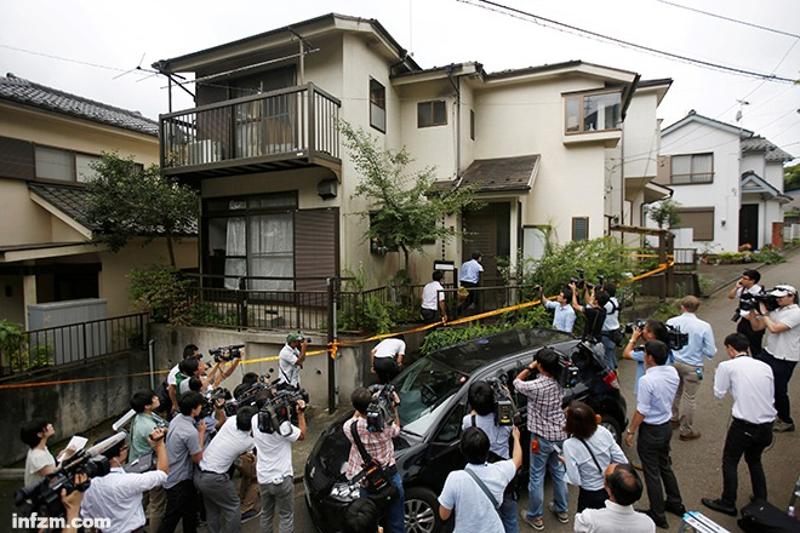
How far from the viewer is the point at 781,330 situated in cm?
485

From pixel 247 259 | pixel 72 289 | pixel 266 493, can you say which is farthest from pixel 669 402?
pixel 72 289

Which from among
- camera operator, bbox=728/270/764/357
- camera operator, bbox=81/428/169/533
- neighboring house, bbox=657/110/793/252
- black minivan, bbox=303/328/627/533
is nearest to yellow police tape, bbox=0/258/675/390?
black minivan, bbox=303/328/627/533

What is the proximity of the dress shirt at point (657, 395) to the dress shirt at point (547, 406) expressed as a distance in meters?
0.74

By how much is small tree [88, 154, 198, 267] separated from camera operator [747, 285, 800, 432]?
11790 mm

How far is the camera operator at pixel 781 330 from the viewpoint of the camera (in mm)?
4859

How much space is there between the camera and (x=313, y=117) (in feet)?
28.1

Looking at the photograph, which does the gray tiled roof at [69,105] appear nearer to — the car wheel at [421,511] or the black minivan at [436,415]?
the black minivan at [436,415]

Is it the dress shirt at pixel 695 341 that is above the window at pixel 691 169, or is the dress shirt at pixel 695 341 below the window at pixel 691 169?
below

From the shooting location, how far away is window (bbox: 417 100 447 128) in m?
11.7

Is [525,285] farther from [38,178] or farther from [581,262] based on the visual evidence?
[38,178]

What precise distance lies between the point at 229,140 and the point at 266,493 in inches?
334

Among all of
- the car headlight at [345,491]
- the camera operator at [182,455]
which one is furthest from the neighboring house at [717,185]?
the camera operator at [182,455]

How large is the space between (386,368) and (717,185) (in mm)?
25460

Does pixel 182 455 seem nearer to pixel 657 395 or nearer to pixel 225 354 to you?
pixel 225 354
